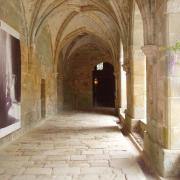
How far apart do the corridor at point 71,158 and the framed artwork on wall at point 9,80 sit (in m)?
0.49

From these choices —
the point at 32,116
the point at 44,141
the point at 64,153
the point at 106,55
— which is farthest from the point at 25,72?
the point at 106,55

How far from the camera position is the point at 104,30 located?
10.6 metres

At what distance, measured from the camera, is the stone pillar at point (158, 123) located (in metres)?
3.02

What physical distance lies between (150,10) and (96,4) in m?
4.43

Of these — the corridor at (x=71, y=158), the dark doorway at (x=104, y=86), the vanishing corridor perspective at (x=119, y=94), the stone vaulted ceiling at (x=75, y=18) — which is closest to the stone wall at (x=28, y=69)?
the vanishing corridor perspective at (x=119, y=94)

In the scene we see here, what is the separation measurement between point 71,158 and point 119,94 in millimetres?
6692

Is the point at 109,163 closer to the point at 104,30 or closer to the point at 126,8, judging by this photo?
the point at 126,8

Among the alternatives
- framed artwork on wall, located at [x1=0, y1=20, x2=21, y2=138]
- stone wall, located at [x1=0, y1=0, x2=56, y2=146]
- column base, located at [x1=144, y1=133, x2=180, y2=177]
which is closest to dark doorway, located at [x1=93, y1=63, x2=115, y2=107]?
stone wall, located at [x1=0, y1=0, x2=56, y2=146]

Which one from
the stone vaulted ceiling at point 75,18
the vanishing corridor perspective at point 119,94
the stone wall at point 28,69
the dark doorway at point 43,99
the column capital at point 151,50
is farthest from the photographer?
the dark doorway at point 43,99

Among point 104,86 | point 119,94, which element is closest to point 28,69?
point 119,94

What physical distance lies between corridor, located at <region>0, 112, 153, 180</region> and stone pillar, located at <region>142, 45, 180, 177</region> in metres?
0.33

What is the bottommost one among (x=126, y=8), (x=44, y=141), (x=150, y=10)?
(x=44, y=141)

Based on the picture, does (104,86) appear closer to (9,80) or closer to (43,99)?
(43,99)

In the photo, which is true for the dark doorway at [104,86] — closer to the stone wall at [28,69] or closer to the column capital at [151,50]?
the stone wall at [28,69]
